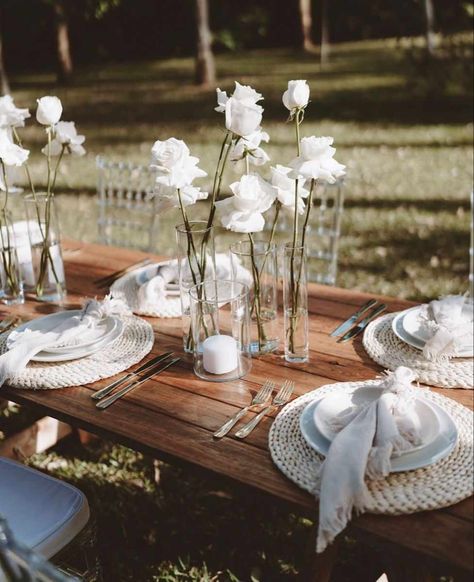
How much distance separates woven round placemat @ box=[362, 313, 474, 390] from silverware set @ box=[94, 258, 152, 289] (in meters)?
0.88

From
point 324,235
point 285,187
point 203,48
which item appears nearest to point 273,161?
point 324,235

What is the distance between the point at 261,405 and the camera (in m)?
1.60

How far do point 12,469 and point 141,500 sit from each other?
32.4 inches

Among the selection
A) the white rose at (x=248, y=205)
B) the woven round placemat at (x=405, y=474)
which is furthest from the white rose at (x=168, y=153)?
the woven round placemat at (x=405, y=474)

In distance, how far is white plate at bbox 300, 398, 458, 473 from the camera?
131 centimetres

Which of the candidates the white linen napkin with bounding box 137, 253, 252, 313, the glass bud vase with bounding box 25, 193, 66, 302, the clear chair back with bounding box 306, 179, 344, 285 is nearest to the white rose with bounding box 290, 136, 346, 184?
the clear chair back with bounding box 306, 179, 344, 285

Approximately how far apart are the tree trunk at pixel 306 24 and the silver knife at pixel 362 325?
556 inches

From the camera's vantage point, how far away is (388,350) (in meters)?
1.79

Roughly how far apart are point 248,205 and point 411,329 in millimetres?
563

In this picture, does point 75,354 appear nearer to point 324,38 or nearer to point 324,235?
point 324,235

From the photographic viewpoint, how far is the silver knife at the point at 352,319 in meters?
1.96

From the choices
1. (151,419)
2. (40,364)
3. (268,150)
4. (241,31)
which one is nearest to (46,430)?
(40,364)

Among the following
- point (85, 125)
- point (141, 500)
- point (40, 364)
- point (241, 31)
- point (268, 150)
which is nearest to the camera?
point (40, 364)

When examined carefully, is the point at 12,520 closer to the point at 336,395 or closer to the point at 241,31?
the point at 336,395
